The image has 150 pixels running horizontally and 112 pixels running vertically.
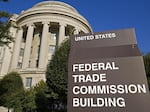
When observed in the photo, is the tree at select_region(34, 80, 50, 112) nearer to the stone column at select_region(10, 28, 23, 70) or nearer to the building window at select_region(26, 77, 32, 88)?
the building window at select_region(26, 77, 32, 88)

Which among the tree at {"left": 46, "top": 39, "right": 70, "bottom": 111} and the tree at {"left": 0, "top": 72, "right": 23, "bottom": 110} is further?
the tree at {"left": 0, "top": 72, "right": 23, "bottom": 110}

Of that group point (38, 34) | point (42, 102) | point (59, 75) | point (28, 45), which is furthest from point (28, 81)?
point (38, 34)

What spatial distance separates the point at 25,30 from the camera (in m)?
56.7

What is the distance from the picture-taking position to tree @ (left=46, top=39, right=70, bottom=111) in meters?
21.2

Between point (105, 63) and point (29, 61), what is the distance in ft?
161

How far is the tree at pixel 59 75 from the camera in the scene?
21.2 m

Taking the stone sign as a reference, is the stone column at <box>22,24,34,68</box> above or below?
above

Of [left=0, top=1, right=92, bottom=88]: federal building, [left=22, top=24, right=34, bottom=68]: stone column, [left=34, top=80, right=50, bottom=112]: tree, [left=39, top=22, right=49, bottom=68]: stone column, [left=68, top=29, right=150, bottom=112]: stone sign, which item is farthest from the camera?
[left=0, top=1, right=92, bottom=88]: federal building

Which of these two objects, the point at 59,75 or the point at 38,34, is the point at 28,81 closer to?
the point at 59,75

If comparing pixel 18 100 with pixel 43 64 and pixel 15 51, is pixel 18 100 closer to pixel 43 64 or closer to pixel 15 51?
pixel 43 64

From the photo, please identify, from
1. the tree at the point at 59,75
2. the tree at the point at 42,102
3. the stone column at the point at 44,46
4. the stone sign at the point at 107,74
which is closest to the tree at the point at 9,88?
the tree at the point at 42,102

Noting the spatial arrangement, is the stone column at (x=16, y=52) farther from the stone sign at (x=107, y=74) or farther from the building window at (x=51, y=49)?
the stone sign at (x=107, y=74)

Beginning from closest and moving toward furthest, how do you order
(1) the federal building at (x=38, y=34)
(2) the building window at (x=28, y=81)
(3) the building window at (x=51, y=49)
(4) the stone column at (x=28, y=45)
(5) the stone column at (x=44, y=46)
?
(2) the building window at (x=28, y=81)
(5) the stone column at (x=44, y=46)
(4) the stone column at (x=28, y=45)
(1) the federal building at (x=38, y=34)
(3) the building window at (x=51, y=49)

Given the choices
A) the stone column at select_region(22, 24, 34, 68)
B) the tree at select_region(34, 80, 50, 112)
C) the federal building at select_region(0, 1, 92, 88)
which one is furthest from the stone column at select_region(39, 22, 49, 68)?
A: the tree at select_region(34, 80, 50, 112)
